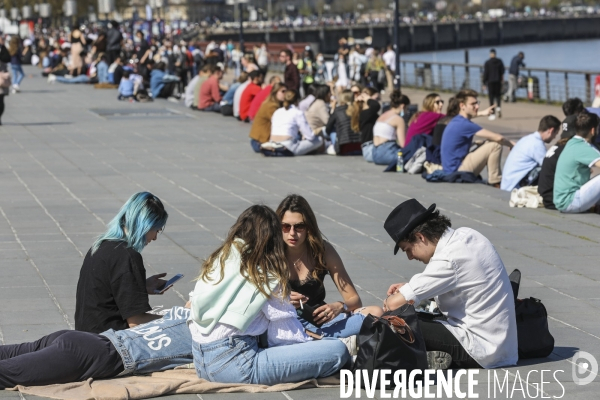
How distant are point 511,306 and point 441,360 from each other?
1.51ft

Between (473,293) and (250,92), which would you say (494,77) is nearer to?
(250,92)

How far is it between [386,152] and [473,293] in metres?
9.41

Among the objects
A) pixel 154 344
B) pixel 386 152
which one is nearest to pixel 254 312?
pixel 154 344

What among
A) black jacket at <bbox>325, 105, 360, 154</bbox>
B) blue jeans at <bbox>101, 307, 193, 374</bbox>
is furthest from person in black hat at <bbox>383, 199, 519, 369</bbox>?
black jacket at <bbox>325, 105, 360, 154</bbox>

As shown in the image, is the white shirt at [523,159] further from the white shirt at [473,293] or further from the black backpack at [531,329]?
the white shirt at [473,293]

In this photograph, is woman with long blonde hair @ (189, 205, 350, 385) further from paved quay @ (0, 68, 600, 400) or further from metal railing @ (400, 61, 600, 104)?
metal railing @ (400, 61, 600, 104)

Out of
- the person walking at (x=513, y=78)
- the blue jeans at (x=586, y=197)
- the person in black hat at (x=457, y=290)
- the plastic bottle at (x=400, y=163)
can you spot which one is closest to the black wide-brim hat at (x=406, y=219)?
the person in black hat at (x=457, y=290)

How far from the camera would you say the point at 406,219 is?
5637 mm

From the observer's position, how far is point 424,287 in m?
5.63

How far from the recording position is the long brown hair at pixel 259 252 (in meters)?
5.32

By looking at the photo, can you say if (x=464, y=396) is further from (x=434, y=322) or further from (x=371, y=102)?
(x=371, y=102)

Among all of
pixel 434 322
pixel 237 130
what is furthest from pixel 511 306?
→ pixel 237 130

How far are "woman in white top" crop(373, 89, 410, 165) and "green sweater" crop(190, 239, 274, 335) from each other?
381 inches

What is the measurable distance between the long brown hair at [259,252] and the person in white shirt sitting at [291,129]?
11.0 m
